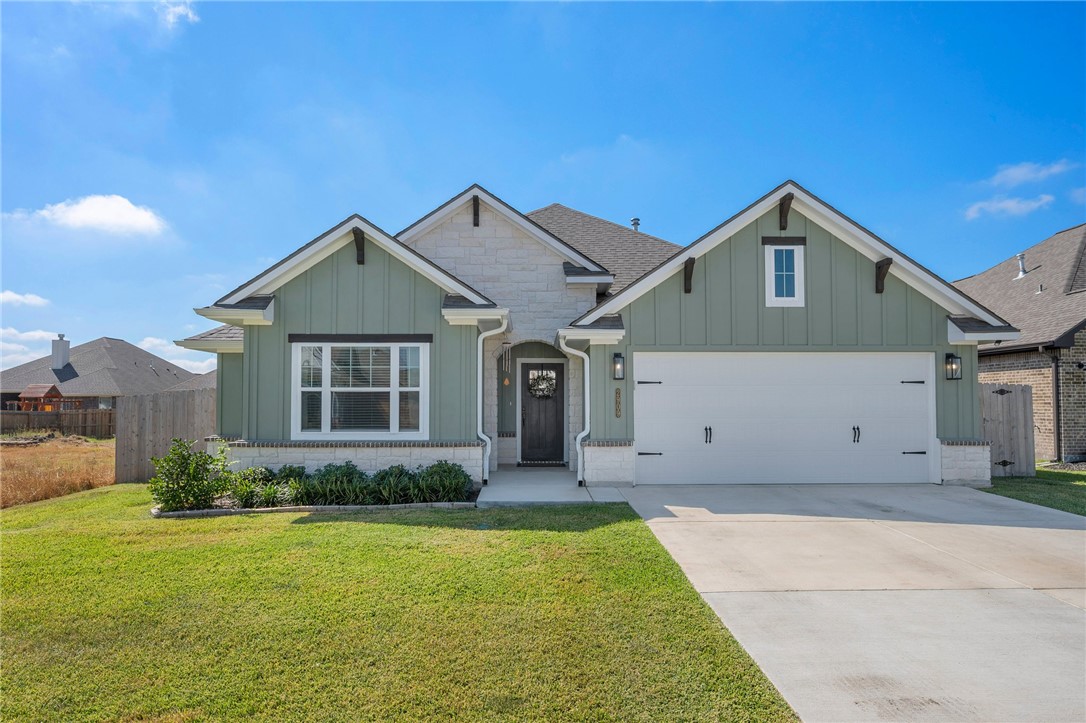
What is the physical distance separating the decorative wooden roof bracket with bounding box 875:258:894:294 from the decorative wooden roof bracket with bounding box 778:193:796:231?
172 cm

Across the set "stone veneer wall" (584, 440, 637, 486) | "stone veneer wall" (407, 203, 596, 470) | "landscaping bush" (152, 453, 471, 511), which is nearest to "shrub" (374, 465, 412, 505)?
"landscaping bush" (152, 453, 471, 511)

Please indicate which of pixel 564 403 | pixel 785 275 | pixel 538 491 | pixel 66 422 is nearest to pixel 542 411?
pixel 564 403

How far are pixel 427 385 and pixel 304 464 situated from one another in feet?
7.80

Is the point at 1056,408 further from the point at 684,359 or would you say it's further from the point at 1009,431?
the point at 684,359

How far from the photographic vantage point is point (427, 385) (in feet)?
28.9

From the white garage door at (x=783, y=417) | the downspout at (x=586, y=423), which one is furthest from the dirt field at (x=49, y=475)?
the white garage door at (x=783, y=417)

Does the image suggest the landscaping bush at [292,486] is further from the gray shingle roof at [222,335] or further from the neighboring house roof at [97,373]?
the neighboring house roof at [97,373]

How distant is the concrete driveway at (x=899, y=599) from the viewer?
2980mm

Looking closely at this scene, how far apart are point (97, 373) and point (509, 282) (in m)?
30.4

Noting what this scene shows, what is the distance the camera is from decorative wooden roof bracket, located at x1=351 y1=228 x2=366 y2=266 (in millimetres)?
8602

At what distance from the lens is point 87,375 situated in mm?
29391

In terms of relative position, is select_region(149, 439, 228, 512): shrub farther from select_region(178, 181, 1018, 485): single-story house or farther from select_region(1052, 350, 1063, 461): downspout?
select_region(1052, 350, 1063, 461): downspout

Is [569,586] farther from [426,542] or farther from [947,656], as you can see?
[947,656]

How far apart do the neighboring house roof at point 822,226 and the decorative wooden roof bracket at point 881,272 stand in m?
0.09
